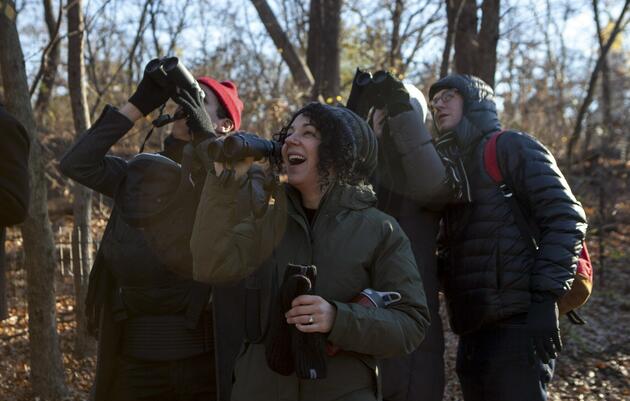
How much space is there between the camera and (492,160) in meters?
3.39

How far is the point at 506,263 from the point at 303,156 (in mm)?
1202

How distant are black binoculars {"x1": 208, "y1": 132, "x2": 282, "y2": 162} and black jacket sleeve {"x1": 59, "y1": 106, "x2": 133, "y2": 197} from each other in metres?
0.98

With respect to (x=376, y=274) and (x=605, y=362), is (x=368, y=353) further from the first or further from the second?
(x=605, y=362)

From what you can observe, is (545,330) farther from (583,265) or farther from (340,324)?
(340,324)

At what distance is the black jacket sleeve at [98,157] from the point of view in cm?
330

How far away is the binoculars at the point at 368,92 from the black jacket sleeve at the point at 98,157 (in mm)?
1097

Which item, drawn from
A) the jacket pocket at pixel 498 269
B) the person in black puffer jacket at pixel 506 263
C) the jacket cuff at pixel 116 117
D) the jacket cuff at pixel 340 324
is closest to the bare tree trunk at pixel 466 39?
the person in black puffer jacket at pixel 506 263

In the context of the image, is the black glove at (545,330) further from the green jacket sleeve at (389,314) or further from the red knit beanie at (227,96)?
the red knit beanie at (227,96)

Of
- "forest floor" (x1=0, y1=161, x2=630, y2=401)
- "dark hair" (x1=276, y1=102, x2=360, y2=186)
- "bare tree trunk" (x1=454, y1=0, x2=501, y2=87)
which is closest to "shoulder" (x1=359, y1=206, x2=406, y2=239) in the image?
"dark hair" (x1=276, y1=102, x2=360, y2=186)

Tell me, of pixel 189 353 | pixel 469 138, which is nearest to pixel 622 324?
pixel 469 138

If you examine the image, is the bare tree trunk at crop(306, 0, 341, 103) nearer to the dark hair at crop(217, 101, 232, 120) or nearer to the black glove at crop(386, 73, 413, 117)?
the dark hair at crop(217, 101, 232, 120)

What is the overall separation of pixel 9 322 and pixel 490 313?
22.6ft

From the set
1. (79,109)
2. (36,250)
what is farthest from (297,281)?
(79,109)

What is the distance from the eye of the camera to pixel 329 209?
257 centimetres
